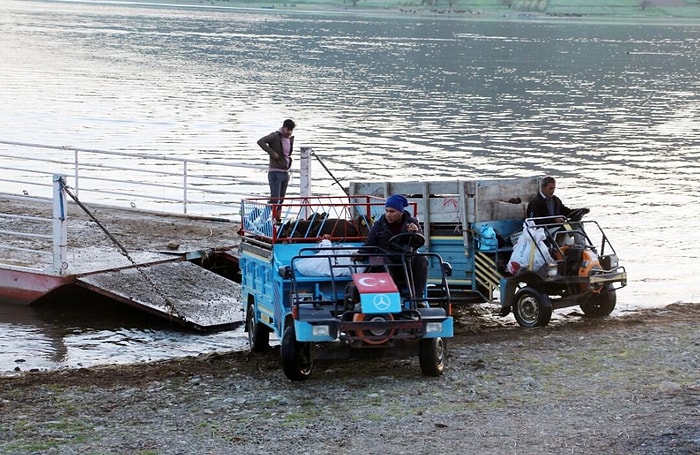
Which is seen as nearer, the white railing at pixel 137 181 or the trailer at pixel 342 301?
the trailer at pixel 342 301

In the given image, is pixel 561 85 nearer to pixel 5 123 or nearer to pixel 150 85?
pixel 150 85

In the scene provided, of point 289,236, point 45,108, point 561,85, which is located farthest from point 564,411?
point 561,85

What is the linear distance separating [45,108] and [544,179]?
140 feet

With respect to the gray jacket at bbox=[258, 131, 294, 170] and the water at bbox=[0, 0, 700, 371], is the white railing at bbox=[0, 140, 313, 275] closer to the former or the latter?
the gray jacket at bbox=[258, 131, 294, 170]

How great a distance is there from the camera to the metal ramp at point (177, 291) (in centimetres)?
1647

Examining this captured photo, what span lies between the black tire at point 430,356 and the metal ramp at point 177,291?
5079 mm

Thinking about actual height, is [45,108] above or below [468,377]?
above

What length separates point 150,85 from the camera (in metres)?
72.1

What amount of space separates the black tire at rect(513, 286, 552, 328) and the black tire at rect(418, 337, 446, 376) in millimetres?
3592

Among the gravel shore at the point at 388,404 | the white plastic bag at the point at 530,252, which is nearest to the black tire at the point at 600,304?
the white plastic bag at the point at 530,252

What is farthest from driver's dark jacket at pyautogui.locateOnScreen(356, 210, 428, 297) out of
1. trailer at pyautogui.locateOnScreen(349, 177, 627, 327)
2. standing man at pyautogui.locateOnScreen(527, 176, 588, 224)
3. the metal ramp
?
the metal ramp

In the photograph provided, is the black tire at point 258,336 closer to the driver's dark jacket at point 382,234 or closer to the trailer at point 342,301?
the trailer at point 342,301

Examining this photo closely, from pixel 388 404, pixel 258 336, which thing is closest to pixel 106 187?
pixel 258 336

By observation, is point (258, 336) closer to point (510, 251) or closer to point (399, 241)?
point (399, 241)
